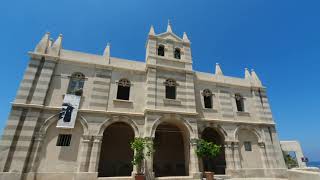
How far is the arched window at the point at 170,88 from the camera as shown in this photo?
17.5 metres

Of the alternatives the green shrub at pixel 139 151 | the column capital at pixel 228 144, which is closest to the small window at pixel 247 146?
the column capital at pixel 228 144

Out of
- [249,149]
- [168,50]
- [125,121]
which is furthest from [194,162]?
[168,50]

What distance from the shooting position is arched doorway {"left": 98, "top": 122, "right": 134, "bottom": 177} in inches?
680

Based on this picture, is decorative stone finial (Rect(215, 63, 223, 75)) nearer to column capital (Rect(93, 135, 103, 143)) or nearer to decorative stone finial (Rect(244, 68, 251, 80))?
decorative stone finial (Rect(244, 68, 251, 80))

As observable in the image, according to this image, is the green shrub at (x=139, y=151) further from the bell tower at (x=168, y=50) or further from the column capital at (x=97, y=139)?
the bell tower at (x=168, y=50)

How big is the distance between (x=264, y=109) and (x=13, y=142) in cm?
2343

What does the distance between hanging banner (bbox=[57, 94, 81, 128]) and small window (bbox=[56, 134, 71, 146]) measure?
82 centimetres

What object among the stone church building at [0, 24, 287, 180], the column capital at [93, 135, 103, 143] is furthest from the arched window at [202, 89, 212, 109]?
the column capital at [93, 135, 103, 143]

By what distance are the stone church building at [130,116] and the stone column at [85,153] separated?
68 millimetres

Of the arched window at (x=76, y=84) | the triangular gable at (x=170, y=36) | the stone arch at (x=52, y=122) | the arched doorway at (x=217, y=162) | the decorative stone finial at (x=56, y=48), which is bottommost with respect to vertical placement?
the arched doorway at (x=217, y=162)

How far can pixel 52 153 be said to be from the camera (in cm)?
1297

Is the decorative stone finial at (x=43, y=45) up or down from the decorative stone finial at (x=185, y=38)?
down

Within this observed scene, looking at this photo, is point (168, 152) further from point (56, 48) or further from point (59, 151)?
point (56, 48)

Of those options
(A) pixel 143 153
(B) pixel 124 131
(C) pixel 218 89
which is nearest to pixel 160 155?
(B) pixel 124 131
